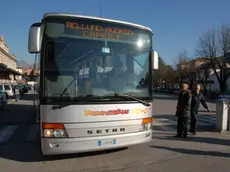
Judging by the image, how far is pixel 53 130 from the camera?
4.77 metres

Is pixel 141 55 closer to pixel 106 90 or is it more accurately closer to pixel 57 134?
pixel 106 90

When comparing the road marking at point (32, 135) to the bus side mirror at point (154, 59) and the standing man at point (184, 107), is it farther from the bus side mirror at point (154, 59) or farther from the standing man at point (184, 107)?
the standing man at point (184, 107)

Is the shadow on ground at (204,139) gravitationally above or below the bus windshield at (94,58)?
below

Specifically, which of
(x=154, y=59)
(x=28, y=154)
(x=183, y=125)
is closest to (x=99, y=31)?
(x=154, y=59)

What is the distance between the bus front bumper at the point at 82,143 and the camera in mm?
4777

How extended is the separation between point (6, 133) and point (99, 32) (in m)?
5.86

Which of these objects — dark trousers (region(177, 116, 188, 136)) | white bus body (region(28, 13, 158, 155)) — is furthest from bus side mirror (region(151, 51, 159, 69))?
dark trousers (region(177, 116, 188, 136))

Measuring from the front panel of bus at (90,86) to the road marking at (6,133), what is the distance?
379 cm

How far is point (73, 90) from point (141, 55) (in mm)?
1937

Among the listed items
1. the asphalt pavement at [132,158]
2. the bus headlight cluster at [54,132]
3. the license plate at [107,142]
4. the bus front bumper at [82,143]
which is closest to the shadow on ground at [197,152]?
the asphalt pavement at [132,158]

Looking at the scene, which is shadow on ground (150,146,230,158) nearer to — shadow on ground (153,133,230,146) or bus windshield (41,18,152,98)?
shadow on ground (153,133,230,146)

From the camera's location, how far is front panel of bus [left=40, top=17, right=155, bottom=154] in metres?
4.77

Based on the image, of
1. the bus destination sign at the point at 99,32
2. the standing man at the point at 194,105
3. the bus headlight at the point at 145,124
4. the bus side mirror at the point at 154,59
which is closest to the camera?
the bus destination sign at the point at 99,32

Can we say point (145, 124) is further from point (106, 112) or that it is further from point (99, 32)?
point (99, 32)
